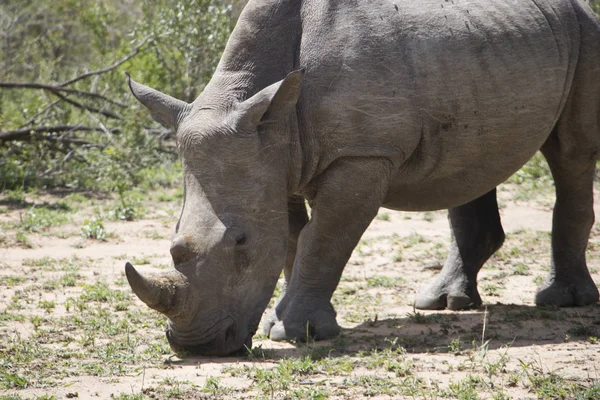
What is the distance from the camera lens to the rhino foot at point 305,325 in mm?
5195

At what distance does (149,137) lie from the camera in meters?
11.2

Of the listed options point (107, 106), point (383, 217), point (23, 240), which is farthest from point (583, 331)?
point (107, 106)

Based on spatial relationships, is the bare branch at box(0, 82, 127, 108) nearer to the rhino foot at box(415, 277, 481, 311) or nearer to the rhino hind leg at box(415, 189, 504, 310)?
the rhino hind leg at box(415, 189, 504, 310)

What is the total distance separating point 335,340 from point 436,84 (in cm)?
160

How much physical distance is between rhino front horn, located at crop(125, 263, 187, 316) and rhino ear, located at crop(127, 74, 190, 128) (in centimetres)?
96

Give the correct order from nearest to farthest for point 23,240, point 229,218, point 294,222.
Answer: point 229,218 < point 294,222 < point 23,240

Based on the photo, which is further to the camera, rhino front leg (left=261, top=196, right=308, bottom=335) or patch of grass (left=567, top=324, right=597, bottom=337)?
rhino front leg (left=261, top=196, right=308, bottom=335)

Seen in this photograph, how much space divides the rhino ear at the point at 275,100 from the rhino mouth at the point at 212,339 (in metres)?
1.10

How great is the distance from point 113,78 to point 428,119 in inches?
292

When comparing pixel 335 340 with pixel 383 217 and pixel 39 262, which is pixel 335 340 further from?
pixel 383 217

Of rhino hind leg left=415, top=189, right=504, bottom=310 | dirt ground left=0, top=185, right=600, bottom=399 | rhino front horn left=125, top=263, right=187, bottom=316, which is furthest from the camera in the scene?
rhino hind leg left=415, top=189, right=504, bottom=310

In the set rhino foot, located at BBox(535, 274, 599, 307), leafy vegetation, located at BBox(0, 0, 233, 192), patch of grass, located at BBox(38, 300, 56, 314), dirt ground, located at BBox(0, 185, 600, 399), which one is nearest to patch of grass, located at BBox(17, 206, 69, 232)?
dirt ground, located at BBox(0, 185, 600, 399)

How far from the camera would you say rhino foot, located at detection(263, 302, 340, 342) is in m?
5.20

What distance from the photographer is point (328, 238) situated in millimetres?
5195
